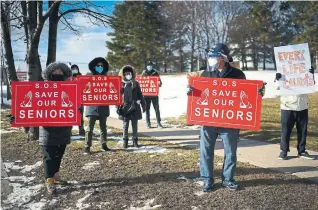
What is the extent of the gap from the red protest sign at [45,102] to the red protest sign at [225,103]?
1.83 m

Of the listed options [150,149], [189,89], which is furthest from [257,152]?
[189,89]

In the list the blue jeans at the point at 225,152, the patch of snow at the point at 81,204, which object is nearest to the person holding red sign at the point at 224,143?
the blue jeans at the point at 225,152

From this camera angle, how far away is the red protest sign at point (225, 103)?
17.7 feet

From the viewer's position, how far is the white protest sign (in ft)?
22.5

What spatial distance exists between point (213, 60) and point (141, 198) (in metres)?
2.14

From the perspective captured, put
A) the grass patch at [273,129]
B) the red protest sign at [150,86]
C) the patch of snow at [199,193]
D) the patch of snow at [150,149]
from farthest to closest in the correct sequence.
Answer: the red protest sign at [150,86] < the grass patch at [273,129] < the patch of snow at [150,149] < the patch of snow at [199,193]

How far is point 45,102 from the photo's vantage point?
5.86 metres

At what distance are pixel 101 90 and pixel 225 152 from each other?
12.6ft

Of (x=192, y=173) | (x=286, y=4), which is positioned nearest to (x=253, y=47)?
(x=286, y=4)

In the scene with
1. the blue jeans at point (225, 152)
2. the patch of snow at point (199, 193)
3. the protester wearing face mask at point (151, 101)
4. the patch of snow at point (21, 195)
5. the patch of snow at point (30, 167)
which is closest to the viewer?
the patch of snow at point (21, 195)

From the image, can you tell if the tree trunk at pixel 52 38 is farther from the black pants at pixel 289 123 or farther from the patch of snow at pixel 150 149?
the black pants at pixel 289 123

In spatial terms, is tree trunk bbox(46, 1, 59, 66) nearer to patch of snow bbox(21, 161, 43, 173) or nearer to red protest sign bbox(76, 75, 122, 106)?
red protest sign bbox(76, 75, 122, 106)

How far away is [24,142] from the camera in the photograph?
29.2 ft

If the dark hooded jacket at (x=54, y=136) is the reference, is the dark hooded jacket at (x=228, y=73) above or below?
above
